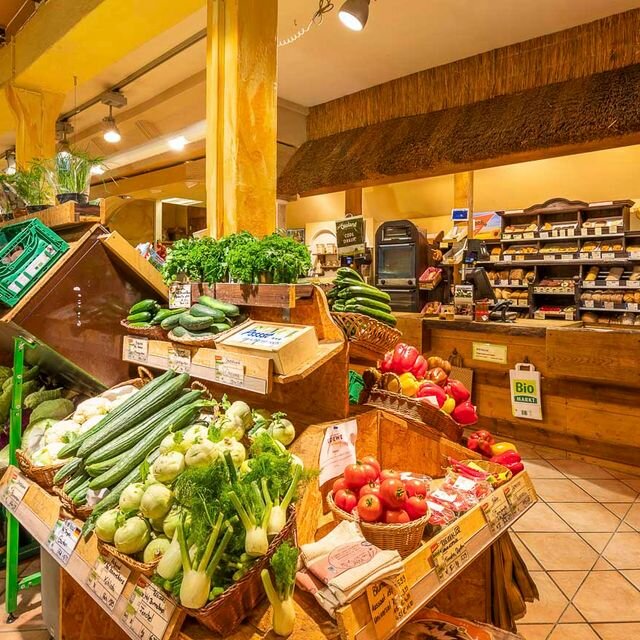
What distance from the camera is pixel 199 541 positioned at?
1194 mm

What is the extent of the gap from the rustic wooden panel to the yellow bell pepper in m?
2.97

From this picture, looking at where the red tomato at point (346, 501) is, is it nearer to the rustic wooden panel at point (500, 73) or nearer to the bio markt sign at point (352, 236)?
the bio markt sign at point (352, 236)

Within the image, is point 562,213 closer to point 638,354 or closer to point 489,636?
point 638,354

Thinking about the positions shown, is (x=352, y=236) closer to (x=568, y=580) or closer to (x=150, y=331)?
(x=150, y=331)

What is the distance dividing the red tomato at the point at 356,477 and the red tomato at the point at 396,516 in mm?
147

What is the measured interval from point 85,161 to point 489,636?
9.18 ft

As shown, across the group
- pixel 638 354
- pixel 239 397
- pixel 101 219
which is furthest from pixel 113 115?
pixel 638 354

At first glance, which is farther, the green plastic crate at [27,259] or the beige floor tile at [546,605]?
the beige floor tile at [546,605]

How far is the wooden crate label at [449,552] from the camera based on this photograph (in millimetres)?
1533

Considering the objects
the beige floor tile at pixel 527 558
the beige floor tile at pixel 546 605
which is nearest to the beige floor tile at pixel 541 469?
the beige floor tile at pixel 527 558

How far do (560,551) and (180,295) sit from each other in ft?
8.25

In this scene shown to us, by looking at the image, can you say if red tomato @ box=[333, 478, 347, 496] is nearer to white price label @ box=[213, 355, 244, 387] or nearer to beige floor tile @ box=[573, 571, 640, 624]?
white price label @ box=[213, 355, 244, 387]

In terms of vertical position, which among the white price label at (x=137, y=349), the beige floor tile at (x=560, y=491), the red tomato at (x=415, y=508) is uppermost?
the white price label at (x=137, y=349)

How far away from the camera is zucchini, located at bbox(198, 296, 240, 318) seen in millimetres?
1976
